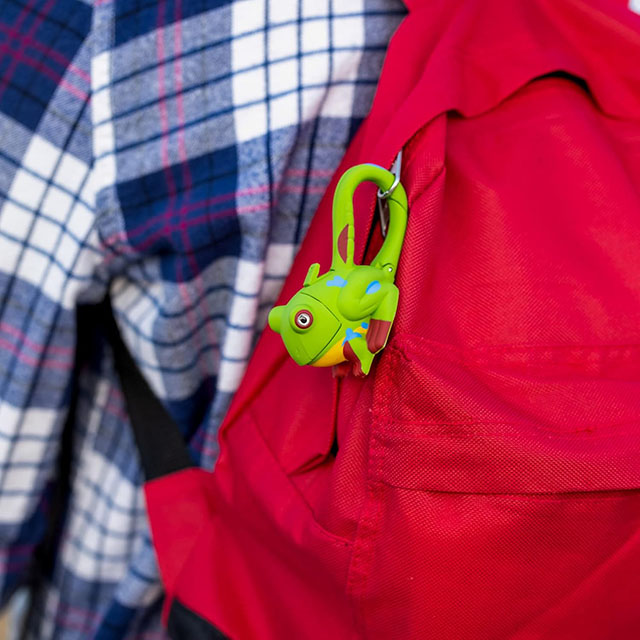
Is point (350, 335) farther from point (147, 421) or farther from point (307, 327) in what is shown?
point (147, 421)

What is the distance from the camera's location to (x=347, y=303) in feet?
1.27

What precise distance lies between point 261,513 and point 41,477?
0.84 ft

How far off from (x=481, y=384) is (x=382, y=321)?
7 cm

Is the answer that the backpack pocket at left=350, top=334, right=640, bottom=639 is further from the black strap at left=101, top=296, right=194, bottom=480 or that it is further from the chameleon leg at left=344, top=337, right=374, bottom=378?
the black strap at left=101, top=296, right=194, bottom=480

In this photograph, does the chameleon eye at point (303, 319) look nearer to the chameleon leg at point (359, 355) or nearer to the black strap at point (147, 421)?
the chameleon leg at point (359, 355)

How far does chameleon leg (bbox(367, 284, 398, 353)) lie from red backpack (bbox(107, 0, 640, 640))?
2 cm

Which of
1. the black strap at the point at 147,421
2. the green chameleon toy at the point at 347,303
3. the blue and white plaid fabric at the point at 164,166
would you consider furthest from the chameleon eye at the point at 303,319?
the black strap at the point at 147,421

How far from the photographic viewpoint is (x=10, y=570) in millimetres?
669

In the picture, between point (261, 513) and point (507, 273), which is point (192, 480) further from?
point (507, 273)

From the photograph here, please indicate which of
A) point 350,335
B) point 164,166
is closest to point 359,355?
point 350,335

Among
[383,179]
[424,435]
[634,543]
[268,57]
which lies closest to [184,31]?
[268,57]

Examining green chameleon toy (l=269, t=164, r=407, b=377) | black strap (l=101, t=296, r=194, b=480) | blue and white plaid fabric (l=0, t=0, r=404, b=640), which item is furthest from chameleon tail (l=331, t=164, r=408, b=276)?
black strap (l=101, t=296, r=194, b=480)

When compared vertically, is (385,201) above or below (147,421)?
above

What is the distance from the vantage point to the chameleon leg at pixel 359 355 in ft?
1.31
